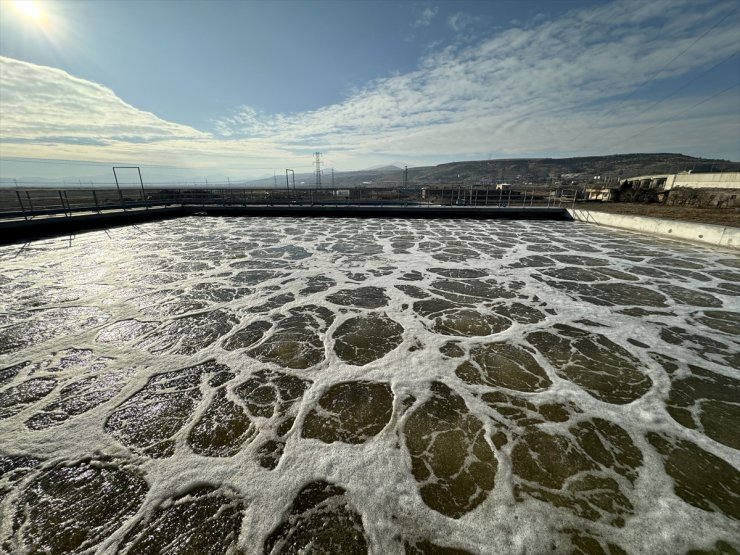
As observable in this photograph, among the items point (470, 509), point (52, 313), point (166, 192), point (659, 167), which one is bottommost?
point (470, 509)

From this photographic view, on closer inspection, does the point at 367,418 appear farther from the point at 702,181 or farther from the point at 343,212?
the point at 702,181

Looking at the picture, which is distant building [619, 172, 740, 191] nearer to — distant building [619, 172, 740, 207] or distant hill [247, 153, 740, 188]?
distant building [619, 172, 740, 207]

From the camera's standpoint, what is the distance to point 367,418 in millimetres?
2943

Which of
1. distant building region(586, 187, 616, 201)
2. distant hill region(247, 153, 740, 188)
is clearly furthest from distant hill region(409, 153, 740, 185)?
distant building region(586, 187, 616, 201)

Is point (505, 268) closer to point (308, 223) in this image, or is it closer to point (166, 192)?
point (308, 223)

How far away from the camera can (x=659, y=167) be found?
64.8 m

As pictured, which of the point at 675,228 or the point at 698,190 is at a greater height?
the point at 698,190

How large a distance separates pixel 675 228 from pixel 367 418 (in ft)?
50.2

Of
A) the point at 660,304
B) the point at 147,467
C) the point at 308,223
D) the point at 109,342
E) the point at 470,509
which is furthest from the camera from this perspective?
the point at 308,223

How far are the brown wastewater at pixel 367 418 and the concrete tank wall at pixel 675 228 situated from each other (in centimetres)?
588

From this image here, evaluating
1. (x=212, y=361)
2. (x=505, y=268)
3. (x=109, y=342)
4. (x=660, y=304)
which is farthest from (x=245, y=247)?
(x=660, y=304)

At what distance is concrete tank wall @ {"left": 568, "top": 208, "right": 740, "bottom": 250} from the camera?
9992 mm

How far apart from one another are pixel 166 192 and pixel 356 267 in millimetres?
25423

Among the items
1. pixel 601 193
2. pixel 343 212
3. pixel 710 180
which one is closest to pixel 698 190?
pixel 710 180
